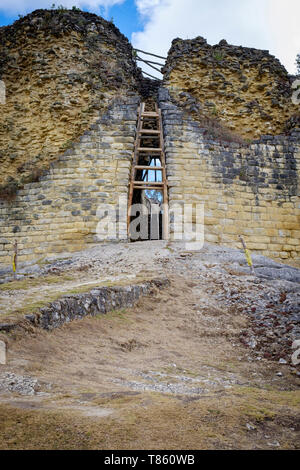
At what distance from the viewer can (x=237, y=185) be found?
453 inches

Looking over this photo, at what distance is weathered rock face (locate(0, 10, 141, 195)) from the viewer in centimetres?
1201

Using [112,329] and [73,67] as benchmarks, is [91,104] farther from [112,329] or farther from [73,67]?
[112,329]

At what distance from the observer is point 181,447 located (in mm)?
2016

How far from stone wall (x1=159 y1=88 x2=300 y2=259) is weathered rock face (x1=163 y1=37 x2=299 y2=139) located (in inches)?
44.0

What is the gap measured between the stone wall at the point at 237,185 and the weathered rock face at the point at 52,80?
8.21ft

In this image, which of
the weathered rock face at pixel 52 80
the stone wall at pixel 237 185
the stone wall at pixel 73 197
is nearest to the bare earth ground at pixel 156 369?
the stone wall at pixel 73 197

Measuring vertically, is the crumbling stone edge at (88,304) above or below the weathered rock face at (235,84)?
below

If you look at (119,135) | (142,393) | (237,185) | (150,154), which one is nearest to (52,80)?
(119,135)

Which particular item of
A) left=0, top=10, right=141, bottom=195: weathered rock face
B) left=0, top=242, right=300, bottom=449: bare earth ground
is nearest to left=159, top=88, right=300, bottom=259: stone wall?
left=0, top=10, right=141, bottom=195: weathered rock face

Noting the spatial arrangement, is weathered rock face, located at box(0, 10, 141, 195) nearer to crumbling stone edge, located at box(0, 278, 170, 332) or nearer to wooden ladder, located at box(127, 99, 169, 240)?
wooden ladder, located at box(127, 99, 169, 240)

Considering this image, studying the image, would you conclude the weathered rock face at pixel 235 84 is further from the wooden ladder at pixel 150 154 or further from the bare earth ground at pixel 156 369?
the bare earth ground at pixel 156 369

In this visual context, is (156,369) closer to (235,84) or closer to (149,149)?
(149,149)

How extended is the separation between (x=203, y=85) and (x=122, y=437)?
1289cm

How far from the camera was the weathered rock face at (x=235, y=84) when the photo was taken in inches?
506
